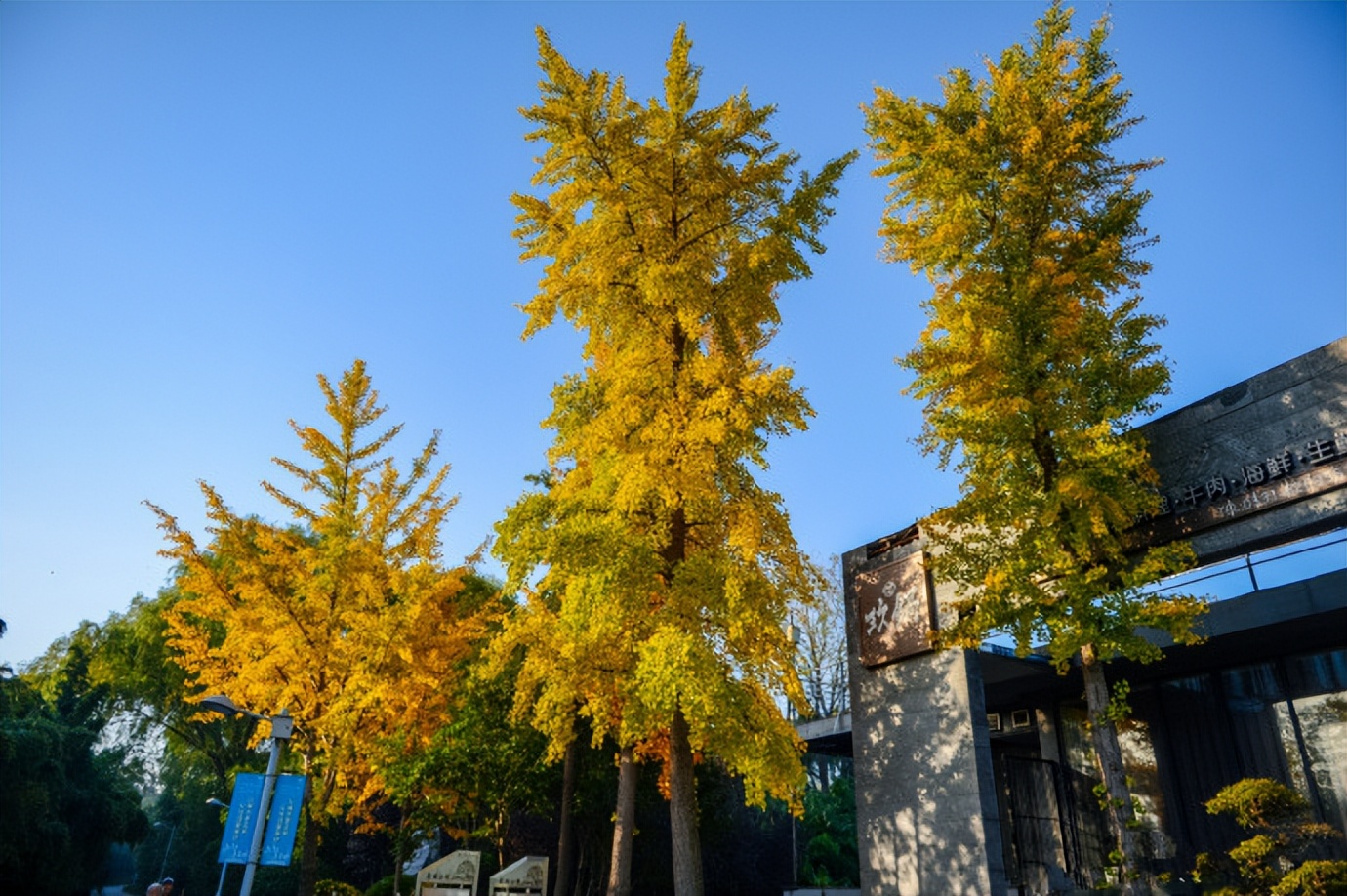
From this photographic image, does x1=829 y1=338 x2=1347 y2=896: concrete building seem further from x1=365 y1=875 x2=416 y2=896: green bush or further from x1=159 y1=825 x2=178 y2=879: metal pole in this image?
x1=159 y1=825 x2=178 y2=879: metal pole

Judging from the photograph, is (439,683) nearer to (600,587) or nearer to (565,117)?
(600,587)

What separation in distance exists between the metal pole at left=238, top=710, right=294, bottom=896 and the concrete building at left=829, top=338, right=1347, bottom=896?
8.41 meters

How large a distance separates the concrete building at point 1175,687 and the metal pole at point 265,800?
841cm

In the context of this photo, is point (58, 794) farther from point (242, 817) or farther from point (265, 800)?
point (265, 800)

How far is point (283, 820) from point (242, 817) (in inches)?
18.0

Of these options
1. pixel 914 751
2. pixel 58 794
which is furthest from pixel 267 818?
pixel 58 794

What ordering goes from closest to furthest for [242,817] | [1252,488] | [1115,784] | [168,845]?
[242,817]
[1115,784]
[1252,488]
[168,845]

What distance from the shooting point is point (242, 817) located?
9.41 m

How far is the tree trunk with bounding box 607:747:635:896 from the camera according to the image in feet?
45.6

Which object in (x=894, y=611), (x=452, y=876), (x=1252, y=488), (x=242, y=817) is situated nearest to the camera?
(x=242, y=817)

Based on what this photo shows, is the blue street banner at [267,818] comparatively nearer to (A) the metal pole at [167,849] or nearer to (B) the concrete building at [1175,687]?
(B) the concrete building at [1175,687]

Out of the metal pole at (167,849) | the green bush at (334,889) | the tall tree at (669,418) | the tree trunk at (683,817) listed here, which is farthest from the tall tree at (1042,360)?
the metal pole at (167,849)

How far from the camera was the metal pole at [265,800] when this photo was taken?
9.12 m

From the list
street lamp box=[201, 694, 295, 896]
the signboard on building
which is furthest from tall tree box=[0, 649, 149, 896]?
street lamp box=[201, 694, 295, 896]
